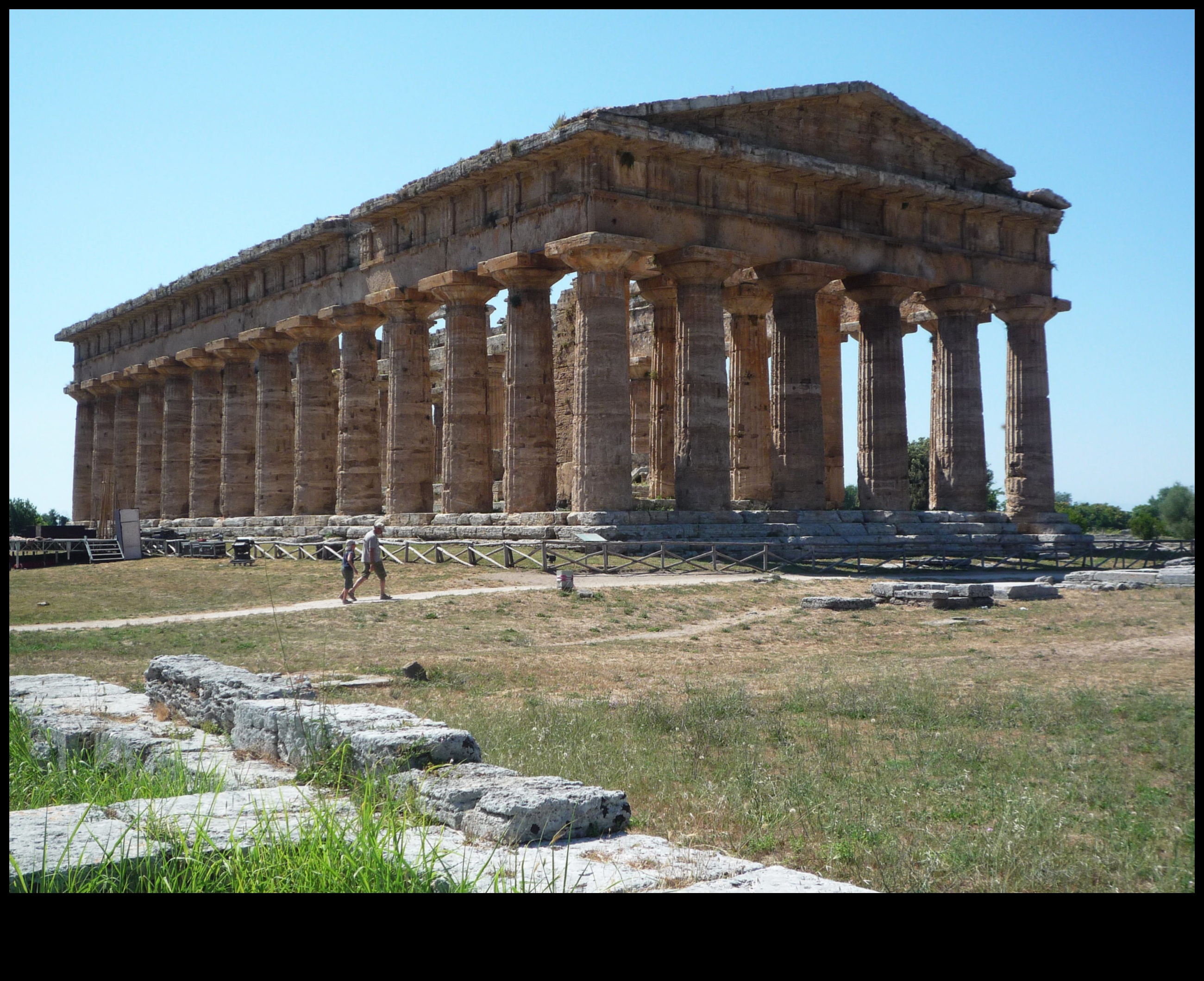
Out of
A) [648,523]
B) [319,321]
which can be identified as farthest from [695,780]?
[319,321]

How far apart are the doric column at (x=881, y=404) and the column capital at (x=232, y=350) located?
2331 centimetres

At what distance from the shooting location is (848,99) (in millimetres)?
32562

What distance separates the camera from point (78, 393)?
197ft

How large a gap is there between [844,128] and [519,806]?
30086mm

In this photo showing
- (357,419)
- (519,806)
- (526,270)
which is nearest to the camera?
(519,806)

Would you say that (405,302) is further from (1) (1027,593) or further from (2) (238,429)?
(1) (1027,593)

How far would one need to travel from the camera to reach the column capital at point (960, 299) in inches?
1382

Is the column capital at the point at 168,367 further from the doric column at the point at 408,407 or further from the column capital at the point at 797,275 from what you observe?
the column capital at the point at 797,275

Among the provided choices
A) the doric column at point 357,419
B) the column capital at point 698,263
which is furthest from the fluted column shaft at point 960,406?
the doric column at point 357,419

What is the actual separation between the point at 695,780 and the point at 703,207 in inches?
948

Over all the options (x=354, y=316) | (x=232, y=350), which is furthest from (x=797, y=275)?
(x=232, y=350)

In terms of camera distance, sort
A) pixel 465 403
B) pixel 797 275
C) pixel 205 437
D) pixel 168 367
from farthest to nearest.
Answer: pixel 168 367
pixel 205 437
pixel 465 403
pixel 797 275

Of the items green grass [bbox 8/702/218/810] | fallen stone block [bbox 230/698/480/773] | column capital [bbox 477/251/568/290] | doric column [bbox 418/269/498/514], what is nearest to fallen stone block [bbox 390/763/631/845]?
fallen stone block [bbox 230/698/480/773]
